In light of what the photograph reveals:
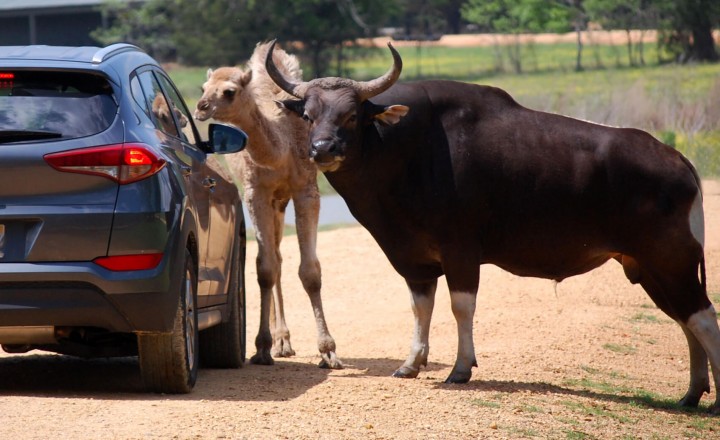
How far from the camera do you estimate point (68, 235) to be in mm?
7062

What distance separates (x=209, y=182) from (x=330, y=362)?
83.9 inches

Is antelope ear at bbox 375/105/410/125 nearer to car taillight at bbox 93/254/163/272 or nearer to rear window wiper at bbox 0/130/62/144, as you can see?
car taillight at bbox 93/254/163/272

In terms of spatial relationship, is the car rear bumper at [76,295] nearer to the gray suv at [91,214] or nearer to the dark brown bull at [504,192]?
the gray suv at [91,214]

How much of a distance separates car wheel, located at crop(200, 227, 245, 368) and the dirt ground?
6.1 inches

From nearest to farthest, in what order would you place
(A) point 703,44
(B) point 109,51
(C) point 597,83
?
(B) point 109,51 < (C) point 597,83 < (A) point 703,44

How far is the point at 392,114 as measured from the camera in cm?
895

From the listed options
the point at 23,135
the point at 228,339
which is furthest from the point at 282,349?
the point at 23,135

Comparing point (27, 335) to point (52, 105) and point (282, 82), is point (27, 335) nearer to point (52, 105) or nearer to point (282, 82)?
point (52, 105)

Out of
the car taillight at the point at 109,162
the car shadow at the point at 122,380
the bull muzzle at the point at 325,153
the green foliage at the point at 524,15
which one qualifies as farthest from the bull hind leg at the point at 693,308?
the green foliage at the point at 524,15

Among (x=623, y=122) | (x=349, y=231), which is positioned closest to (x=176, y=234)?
(x=349, y=231)

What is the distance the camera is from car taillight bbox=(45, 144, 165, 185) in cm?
712

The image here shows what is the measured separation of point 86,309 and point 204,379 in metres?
1.94

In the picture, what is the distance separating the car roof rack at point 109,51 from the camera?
7.56 metres

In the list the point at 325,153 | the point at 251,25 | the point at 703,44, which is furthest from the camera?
the point at 251,25
